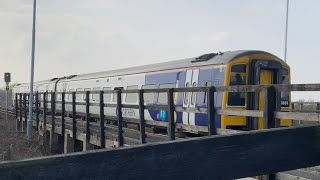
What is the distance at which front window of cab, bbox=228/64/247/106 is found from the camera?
1148 centimetres

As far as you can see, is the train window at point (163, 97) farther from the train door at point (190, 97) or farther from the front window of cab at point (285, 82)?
the front window of cab at point (285, 82)

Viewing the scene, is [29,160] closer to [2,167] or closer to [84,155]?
[2,167]

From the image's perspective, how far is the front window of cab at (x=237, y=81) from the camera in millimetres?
11477

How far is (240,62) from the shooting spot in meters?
11.6

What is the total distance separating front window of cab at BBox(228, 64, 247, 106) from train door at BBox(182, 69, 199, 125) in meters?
1.15

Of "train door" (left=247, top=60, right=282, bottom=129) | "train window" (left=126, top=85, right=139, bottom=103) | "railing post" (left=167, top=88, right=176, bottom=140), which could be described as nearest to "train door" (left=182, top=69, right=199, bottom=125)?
"train door" (left=247, top=60, right=282, bottom=129)

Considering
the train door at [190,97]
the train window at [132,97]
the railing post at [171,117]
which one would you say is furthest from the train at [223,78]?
the railing post at [171,117]

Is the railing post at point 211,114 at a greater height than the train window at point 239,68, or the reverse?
the train window at point 239,68

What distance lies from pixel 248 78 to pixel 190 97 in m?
1.72

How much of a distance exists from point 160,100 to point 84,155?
12.2 metres

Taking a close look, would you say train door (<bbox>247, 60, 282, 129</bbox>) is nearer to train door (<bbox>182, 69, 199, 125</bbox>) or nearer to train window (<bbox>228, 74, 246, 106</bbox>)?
train window (<bbox>228, 74, 246, 106</bbox>)

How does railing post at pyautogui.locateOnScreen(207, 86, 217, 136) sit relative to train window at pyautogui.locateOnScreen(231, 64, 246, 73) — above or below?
below

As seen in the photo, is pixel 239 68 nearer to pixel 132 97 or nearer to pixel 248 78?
pixel 248 78

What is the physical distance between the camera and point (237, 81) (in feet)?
38.2
